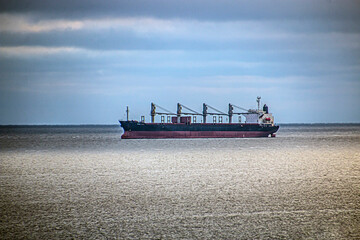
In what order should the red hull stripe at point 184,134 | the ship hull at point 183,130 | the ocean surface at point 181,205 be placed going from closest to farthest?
the ocean surface at point 181,205, the ship hull at point 183,130, the red hull stripe at point 184,134

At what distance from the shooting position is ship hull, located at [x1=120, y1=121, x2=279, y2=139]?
215 ft

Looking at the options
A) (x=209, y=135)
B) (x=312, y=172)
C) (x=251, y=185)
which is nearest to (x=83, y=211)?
(x=251, y=185)

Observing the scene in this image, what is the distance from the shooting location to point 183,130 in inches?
2623

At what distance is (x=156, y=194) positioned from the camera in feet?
48.2

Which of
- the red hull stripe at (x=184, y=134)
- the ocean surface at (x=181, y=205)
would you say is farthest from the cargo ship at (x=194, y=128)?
the ocean surface at (x=181, y=205)

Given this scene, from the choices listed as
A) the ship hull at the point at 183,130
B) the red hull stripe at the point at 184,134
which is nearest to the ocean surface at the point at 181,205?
the ship hull at the point at 183,130

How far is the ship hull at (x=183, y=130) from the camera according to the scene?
65.4 m

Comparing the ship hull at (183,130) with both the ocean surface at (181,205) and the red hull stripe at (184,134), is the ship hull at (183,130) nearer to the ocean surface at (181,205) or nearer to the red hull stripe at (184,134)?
the red hull stripe at (184,134)

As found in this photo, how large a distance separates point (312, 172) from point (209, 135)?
1868 inches

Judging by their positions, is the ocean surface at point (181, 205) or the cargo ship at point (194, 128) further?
the cargo ship at point (194, 128)

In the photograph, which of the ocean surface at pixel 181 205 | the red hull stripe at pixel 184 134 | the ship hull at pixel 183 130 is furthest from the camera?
the red hull stripe at pixel 184 134

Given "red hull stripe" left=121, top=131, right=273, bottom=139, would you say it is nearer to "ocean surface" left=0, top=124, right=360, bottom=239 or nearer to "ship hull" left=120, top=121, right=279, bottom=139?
"ship hull" left=120, top=121, right=279, bottom=139

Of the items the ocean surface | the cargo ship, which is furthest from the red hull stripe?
the ocean surface

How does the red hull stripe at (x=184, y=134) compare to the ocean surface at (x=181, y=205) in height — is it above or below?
above
